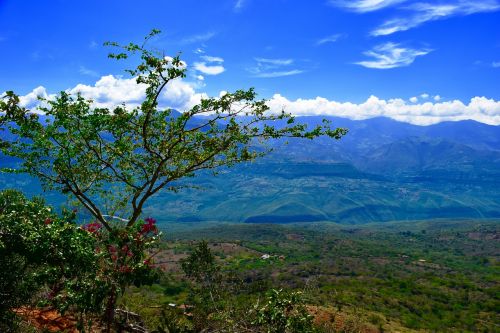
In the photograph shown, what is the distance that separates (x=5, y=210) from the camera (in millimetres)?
11070

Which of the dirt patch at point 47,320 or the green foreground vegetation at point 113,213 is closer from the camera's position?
the green foreground vegetation at point 113,213

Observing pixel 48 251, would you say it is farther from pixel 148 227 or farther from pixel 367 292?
pixel 367 292

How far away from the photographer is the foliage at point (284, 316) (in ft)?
40.0

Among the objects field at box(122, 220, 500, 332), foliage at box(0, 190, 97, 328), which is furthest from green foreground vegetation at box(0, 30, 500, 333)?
field at box(122, 220, 500, 332)

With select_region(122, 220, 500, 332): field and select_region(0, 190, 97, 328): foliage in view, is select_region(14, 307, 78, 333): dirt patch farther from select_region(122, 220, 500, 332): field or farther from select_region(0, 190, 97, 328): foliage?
select_region(122, 220, 500, 332): field

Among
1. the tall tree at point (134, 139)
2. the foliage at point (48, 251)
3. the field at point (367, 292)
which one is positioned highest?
the tall tree at point (134, 139)

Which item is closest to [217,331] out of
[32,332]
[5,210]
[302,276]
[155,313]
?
[32,332]

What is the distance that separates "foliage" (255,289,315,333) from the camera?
12.2 metres

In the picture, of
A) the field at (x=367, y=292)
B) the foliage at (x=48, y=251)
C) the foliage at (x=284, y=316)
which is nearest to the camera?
the foliage at (x=48, y=251)

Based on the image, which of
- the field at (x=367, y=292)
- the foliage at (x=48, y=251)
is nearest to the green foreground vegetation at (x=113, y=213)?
the foliage at (x=48, y=251)

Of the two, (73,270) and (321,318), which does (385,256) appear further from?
(73,270)

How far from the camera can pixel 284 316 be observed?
12586 millimetres

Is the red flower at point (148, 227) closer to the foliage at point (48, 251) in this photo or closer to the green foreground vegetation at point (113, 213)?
the green foreground vegetation at point (113, 213)

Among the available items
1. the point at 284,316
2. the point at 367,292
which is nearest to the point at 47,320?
the point at 284,316
